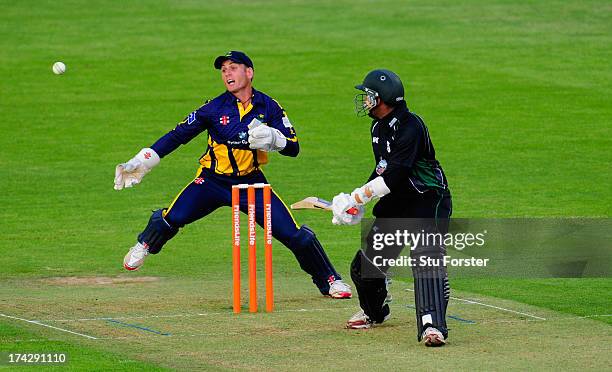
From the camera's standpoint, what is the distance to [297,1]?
104 ft

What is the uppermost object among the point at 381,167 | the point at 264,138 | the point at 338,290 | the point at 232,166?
the point at 264,138

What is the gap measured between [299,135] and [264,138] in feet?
32.4

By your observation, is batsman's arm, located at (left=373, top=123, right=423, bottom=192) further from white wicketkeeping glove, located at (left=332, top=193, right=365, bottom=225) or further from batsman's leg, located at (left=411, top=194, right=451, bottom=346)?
batsman's leg, located at (left=411, top=194, right=451, bottom=346)

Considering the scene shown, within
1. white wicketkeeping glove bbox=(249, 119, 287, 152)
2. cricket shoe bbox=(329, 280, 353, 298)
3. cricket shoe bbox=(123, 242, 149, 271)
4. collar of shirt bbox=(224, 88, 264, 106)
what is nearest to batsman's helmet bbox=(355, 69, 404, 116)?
white wicketkeeping glove bbox=(249, 119, 287, 152)

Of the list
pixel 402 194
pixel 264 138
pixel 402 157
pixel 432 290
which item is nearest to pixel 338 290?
pixel 264 138

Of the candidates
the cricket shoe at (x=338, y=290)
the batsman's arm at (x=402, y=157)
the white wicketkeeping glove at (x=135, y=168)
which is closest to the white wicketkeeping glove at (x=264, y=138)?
the white wicketkeeping glove at (x=135, y=168)

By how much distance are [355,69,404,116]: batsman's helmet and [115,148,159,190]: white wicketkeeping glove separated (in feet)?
7.53

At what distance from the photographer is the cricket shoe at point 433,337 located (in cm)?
959

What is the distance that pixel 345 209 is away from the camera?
9672 mm

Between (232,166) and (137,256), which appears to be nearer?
(232,166)

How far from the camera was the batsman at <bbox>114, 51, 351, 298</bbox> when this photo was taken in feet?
37.8

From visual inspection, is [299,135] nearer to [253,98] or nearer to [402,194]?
[253,98]

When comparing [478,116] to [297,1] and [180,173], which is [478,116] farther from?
[297,1]

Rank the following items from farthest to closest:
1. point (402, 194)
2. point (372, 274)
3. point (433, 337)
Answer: point (372, 274), point (402, 194), point (433, 337)
